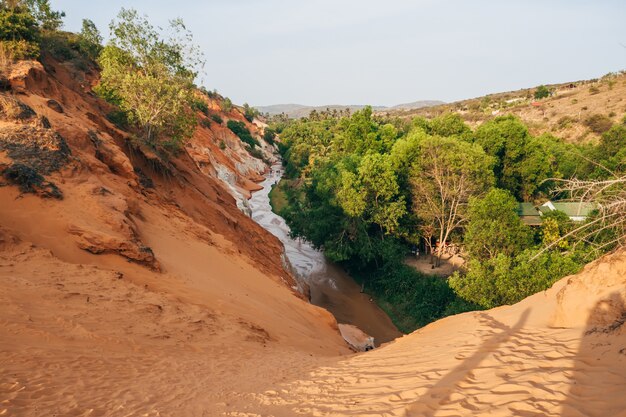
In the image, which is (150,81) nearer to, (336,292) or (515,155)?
(336,292)

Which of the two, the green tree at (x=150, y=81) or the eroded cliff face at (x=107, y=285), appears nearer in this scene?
the eroded cliff face at (x=107, y=285)

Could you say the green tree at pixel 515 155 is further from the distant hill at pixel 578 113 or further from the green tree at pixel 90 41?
the green tree at pixel 90 41

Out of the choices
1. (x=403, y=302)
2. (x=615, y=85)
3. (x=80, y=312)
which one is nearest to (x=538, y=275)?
(x=403, y=302)

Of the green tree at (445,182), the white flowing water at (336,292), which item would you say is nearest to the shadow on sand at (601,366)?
the white flowing water at (336,292)

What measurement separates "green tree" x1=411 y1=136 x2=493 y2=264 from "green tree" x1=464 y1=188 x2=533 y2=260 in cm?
424

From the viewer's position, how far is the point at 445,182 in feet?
81.0

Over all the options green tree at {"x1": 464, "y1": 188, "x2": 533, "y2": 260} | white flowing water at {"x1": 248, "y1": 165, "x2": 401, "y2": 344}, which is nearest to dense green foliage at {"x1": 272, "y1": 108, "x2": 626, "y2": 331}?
green tree at {"x1": 464, "y1": 188, "x2": 533, "y2": 260}

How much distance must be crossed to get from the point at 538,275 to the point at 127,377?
1378 cm

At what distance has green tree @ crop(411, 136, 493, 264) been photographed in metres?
24.2

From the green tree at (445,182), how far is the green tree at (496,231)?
13.9 ft

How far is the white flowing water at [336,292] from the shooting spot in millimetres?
19406

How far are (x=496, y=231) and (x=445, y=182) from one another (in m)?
6.91

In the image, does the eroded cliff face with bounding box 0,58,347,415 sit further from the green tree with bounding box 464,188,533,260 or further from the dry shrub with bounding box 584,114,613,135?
the dry shrub with bounding box 584,114,613,135

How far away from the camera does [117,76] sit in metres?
19.5
